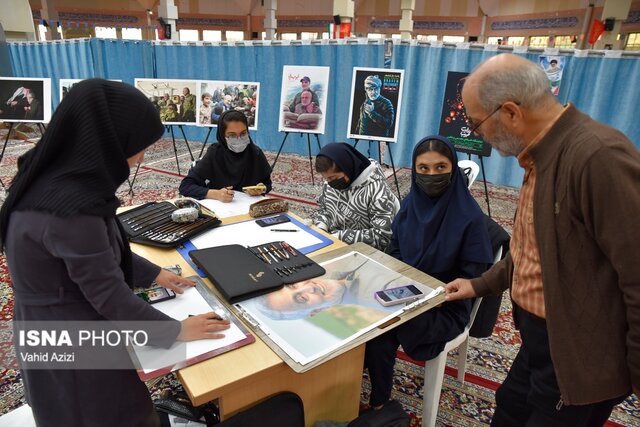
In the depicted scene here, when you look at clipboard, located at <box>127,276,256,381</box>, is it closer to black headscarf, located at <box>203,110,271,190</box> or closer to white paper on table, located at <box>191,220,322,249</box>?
white paper on table, located at <box>191,220,322,249</box>

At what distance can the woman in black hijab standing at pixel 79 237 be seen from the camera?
763 millimetres

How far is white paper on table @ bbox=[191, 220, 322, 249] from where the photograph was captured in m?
1.59

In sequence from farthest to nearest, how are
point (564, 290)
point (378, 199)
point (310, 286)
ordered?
1. point (378, 199)
2. point (310, 286)
3. point (564, 290)

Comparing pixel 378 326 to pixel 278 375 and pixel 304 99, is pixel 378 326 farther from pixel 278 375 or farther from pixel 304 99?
pixel 304 99

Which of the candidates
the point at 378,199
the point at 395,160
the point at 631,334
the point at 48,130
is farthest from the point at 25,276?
the point at 395,160

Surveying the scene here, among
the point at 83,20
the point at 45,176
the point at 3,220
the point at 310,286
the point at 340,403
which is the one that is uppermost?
the point at 83,20

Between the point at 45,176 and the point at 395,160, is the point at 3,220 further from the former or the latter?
the point at 395,160

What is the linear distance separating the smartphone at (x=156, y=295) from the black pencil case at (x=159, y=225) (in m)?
0.35

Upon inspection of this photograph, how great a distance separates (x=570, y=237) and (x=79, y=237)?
103 centimetres

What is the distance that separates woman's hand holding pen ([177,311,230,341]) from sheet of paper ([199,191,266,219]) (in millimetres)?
928

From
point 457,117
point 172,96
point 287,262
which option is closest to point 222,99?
point 172,96

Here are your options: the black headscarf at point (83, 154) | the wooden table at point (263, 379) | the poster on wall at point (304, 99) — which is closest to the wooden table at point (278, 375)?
the wooden table at point (263, 379)

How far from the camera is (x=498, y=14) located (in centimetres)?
1287

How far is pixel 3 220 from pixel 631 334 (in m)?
1.35
